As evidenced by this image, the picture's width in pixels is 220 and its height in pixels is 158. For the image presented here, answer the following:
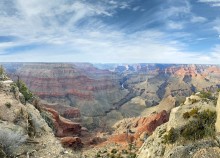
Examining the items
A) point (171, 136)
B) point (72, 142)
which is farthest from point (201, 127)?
point (72, 142)

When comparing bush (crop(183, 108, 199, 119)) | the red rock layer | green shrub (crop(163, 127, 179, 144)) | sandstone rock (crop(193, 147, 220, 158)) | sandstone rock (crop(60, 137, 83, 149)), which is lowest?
the red rock layer

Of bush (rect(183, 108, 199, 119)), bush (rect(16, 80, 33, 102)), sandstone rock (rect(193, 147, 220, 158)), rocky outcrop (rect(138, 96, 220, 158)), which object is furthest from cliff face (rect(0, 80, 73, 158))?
bush (rect(16, 80, 33, 102))

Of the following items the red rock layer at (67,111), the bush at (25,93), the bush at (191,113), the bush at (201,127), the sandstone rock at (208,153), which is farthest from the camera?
the red rock layer at (67,111)

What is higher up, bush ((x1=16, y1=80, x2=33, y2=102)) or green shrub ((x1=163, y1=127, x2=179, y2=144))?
bush ((x1=16, y1=80, x2=33, y2=102))

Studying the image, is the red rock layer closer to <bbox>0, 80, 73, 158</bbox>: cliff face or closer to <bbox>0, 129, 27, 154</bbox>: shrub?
<bbox>0, 80, 73, 158</bbox>: cliff face

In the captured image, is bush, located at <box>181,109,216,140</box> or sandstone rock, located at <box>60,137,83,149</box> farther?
sandstone rock, located at <box>60,137,83,149</box>

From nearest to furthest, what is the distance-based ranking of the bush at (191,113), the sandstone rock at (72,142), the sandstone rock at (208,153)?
the sandstone rock at (208,153) → the bush at (191,113) → the sandstone rock at (72,142)

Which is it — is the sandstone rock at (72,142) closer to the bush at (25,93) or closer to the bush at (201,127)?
the bush at (25,93)

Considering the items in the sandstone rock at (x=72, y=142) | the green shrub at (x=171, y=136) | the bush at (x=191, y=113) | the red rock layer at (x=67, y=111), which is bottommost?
the red rock layer at (x=67, y=111)

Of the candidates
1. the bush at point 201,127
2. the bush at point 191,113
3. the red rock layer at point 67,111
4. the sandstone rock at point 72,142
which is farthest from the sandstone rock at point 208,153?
the red rock layer at point 67,111

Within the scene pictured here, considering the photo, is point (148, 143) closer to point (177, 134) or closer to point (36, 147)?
point (177, 134)

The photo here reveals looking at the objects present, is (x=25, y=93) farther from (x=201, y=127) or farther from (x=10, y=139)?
(x=201, y=127)
